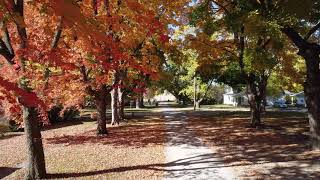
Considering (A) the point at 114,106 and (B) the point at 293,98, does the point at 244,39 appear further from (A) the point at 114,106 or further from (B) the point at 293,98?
(B) the point at 293,98

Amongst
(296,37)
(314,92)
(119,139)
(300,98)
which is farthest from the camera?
(300,98)

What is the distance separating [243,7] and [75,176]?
10.8m

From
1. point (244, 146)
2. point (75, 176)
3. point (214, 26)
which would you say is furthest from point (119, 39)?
point (75, 176)

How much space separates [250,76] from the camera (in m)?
25.8

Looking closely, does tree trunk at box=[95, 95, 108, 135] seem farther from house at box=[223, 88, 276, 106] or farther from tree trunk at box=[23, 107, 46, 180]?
house at box=[223, 88, 276, 106]

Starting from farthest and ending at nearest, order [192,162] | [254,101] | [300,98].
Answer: [300,98] < [254,101] < [192,162]

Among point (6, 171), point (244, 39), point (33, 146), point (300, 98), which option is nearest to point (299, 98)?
point (300, 98)

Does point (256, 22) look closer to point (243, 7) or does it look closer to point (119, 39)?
point (243, 7)

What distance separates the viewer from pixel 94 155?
16.3 meters

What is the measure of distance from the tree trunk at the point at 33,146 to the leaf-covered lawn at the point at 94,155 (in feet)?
2.02

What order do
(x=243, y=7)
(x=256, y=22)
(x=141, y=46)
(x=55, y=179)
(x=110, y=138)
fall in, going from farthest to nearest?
(x=141, y=46) < (x=110, y=138) < (x=243, y=7) < (x=256, y=22) < (x=55, y=179)

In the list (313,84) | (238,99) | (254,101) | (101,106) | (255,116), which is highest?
(238,99)

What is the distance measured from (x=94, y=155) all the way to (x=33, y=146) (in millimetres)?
4466

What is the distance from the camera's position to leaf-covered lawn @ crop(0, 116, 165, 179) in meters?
13.0
